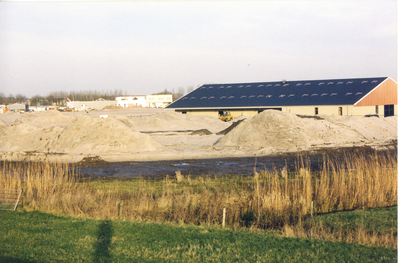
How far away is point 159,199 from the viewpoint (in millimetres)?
14531

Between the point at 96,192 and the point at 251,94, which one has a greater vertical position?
the point at 251,94

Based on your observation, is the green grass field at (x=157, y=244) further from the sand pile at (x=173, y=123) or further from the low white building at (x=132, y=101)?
the low white building at (x=132, y=101)

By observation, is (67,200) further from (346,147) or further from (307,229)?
(346,147)

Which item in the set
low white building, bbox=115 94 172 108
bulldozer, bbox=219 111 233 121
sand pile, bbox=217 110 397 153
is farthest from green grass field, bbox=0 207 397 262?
low white building, bbox=115 94 172 108

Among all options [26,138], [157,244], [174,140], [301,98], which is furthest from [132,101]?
[157,244]

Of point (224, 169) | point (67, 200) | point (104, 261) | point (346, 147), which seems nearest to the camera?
point (104, 261)

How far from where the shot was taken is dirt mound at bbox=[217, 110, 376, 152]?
31750 millimetres

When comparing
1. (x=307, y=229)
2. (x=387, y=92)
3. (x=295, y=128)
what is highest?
(x=387, y=92)

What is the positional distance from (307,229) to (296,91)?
50563 millimetres

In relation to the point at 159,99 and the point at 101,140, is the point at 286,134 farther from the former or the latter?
the point at 159,99

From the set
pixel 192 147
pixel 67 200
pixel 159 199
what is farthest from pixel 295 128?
pixel 67 200

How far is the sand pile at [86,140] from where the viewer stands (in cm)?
2920

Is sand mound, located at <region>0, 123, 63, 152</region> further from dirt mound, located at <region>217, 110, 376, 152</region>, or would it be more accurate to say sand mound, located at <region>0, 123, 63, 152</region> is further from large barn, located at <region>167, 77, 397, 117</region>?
large barn, located at <region>167, 77, 397, 117</region>

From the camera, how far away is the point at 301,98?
5706 centimetres
